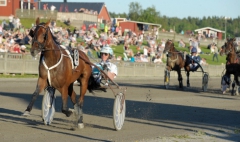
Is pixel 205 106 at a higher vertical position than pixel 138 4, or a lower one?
lower

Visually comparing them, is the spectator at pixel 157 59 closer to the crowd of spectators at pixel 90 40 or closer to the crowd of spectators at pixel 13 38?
the crowd of spectators at pixel 90 40

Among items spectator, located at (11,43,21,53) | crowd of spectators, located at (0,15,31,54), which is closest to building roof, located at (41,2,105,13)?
crowd of spectators, located at (0,15,31,54)

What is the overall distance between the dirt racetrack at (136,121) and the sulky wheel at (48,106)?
0.15 metres

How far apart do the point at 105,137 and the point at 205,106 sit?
23.5ft

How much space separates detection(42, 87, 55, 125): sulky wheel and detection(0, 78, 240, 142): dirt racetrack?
155 millimetres

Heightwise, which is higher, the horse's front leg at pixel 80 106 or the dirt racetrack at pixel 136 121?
the horse's front leg at pixel 80 106

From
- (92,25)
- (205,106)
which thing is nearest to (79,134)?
(205,106)

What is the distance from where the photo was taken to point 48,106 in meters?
10.7

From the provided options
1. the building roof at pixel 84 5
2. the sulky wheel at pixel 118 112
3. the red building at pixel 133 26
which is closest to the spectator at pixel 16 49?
the sulky wheel at pixel 118 112

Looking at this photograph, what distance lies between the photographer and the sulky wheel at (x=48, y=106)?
34.8 feet

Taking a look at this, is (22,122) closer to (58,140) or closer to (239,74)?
(58,140)

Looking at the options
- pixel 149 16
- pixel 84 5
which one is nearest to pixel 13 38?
pixel 84 5

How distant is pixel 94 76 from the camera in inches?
472

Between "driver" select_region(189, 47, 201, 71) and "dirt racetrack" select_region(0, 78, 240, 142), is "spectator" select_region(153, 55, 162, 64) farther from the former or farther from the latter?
"dirt racetrack" select_region(0, 78, 240, 142)
